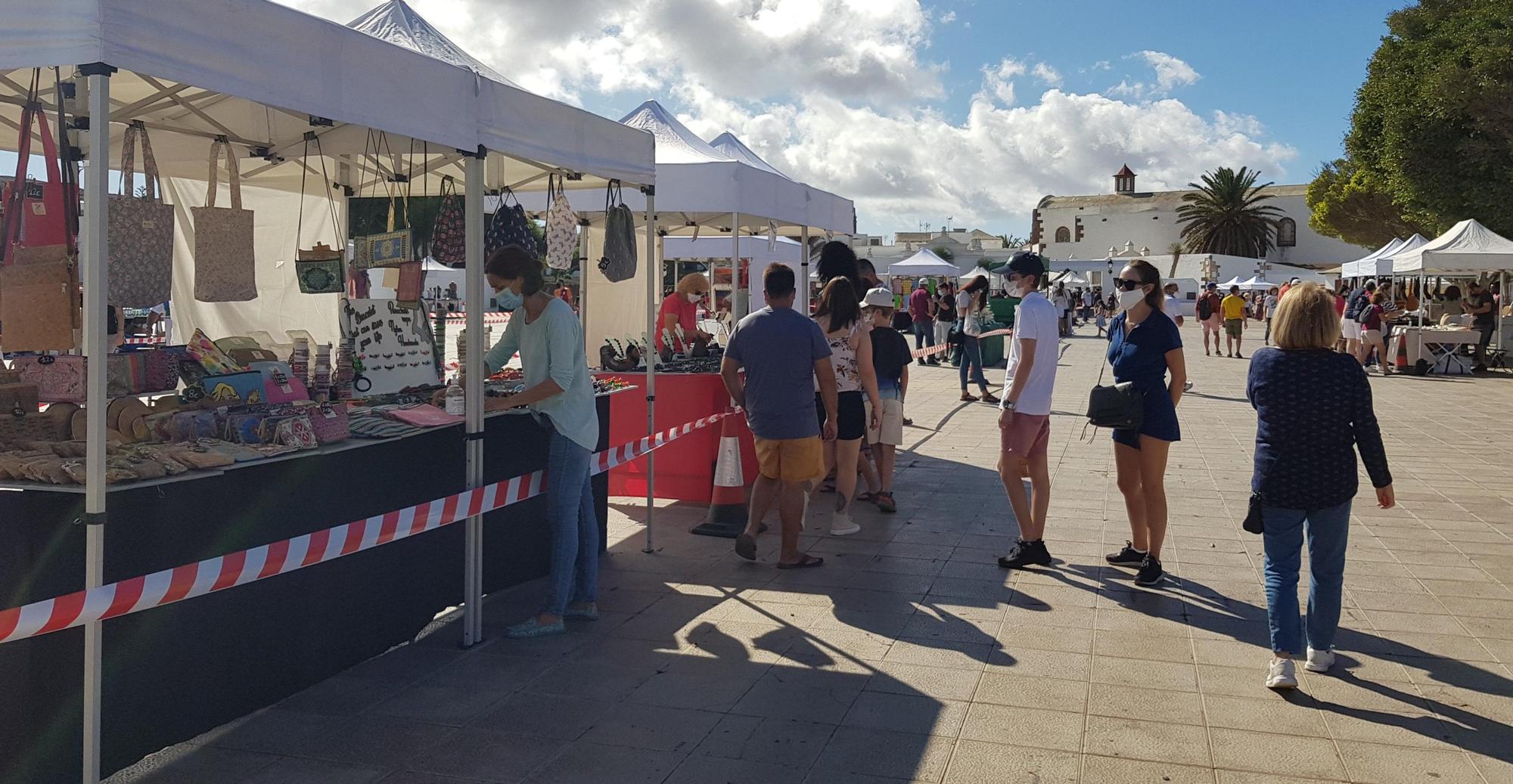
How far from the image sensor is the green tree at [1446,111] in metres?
22.2

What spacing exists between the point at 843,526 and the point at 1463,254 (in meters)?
17.7

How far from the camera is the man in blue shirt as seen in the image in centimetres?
599

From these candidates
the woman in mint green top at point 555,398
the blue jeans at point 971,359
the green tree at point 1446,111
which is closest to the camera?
the woman in mint green top at point 555,398

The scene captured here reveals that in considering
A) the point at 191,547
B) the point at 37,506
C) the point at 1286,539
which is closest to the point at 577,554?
the point at 191,547

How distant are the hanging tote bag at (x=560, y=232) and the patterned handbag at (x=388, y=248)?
100 centimetres

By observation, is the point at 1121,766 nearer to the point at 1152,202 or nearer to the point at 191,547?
the point at 191,547

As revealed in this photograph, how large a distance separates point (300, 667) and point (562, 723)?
109 cm

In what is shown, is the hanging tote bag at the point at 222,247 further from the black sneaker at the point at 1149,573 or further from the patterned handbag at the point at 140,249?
the black sneaker at the point at 1149,573

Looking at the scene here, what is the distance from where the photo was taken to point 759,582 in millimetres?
6113

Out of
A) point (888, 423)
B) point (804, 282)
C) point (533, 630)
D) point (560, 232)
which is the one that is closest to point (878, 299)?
point (888, 423)

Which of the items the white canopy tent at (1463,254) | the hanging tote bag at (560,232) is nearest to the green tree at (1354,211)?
the white canopy tent at (1463,254)

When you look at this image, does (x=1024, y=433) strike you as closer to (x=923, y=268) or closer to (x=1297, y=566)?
(x=1297, y=566)

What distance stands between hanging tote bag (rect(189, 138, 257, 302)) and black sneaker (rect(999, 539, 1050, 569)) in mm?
4386

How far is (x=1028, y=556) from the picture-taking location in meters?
6.38
